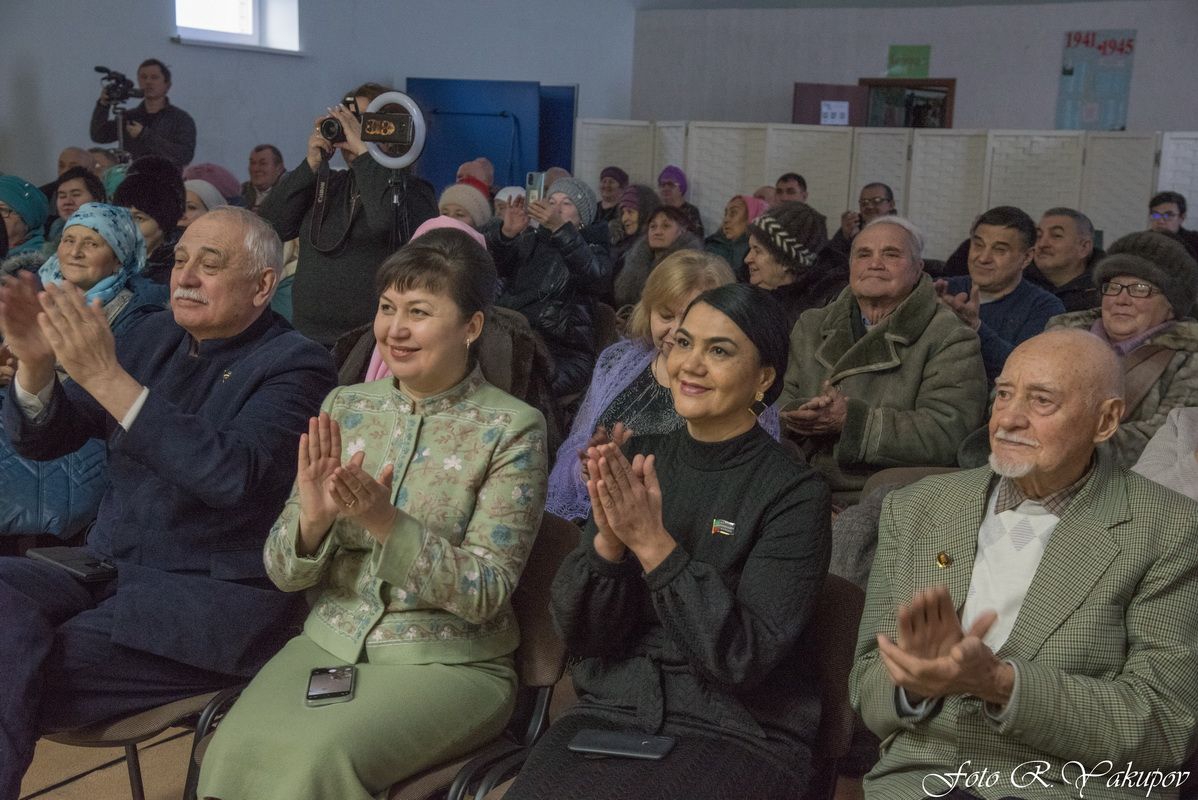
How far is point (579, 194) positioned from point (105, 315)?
145 inches

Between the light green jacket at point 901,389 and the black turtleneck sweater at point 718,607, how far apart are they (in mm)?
1150

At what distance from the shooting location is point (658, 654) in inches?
77.9

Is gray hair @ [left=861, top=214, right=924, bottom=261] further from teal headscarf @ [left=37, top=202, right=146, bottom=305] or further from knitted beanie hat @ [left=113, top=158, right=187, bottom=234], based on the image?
knitted beanie hat @ [left=113, top=158, right=187, bottom=234]

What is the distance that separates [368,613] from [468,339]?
0.54 m

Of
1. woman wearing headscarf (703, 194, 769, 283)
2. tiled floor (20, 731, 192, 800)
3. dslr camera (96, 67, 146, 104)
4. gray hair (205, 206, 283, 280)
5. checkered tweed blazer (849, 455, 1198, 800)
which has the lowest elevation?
tiled floor (20, 731, 192, 800)

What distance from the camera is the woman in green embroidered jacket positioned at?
1937 mm

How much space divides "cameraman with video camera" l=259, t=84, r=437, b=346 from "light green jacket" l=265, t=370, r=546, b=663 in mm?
1804

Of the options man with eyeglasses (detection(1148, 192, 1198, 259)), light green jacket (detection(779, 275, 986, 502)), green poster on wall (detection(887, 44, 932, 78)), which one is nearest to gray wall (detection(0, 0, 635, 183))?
green poster on wall (detection(887, 44, 932, 78))

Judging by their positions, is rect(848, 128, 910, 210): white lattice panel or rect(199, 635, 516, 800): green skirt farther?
rect(848, 128, 910, 210): white lattice panel

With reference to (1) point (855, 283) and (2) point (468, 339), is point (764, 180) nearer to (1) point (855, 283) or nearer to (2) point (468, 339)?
(1) point (855, 283)

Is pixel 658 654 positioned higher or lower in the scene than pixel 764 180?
lower

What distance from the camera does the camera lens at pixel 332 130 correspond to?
3.89 m

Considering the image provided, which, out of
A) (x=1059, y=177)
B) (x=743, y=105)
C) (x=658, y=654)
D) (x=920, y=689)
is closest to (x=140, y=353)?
(x=658, y=654)

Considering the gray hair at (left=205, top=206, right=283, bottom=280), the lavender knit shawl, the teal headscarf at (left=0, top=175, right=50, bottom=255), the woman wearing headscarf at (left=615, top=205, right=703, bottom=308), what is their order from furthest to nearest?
the woman wearing headscarf at (left=615, top=205, right=703, bottom=308)
the teal headscarf at (left=0, top=175, right=50, bottom=255)
the lavender knit shawl
the gray hair at (left=205, top=206, right=283, bottom=280)
